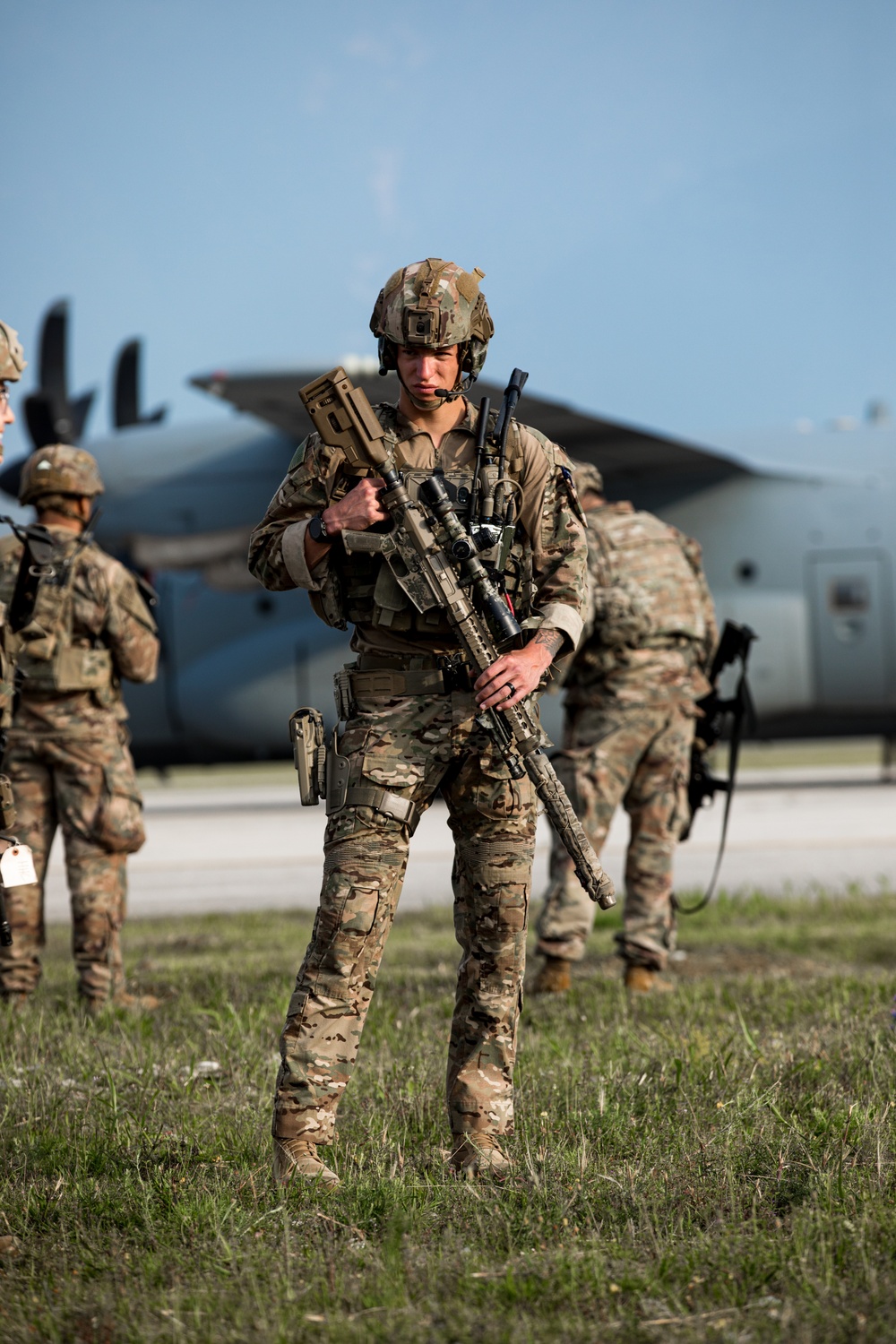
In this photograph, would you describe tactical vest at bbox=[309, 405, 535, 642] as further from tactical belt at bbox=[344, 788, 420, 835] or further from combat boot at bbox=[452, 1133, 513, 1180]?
combat boot at bbox=[452, 1133, 513, 1180]

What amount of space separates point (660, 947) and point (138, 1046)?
2.52 metres

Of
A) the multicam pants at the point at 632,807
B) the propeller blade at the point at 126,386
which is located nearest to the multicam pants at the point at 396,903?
the multicam pants at the point at 632,807

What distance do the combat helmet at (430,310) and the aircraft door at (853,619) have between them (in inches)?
515

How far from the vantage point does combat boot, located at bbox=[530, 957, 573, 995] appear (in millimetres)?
6195

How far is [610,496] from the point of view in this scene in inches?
661

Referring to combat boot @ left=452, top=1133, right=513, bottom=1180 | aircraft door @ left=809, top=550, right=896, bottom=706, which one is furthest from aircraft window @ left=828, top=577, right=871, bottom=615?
combat boot @ left=452, top=1133, right=513, bottom=1180

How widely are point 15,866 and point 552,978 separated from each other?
3046 mm

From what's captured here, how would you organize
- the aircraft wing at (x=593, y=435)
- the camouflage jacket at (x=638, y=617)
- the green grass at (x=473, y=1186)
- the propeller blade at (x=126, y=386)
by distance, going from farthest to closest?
1. the propeller blade at (x=126, y=386)
2. the aircraft wing at (x=593, y=435)
3. the camouflage jacket at (x=638, y=617)
4. the green grass at (x=473, y=1186)

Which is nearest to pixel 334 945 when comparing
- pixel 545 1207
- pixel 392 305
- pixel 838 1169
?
pixel 545 1207

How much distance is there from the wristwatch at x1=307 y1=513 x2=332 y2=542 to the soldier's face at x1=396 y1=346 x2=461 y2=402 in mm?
430

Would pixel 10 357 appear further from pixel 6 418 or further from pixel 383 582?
pixel 383 582

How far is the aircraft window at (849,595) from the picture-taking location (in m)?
15.9

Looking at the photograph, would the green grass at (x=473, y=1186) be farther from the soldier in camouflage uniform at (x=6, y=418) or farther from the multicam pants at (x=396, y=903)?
the soldier in camouflage uniform at (x=6, y=418)

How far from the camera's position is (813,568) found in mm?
16047
